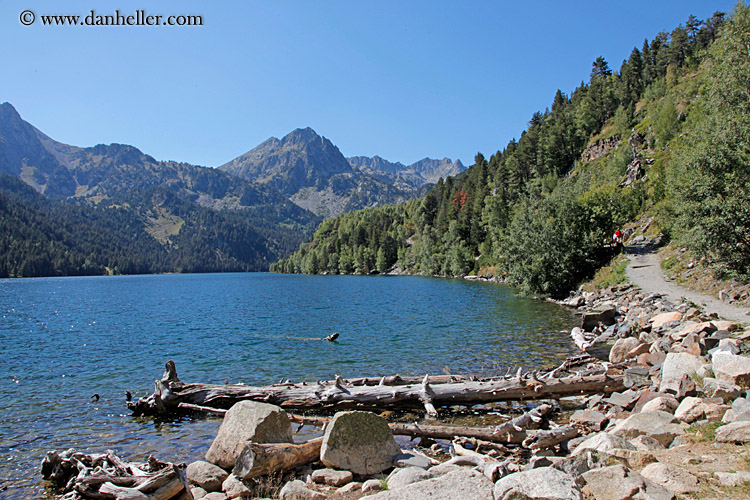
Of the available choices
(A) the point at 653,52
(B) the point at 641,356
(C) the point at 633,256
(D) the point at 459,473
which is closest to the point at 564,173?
(A) the point at 653,52

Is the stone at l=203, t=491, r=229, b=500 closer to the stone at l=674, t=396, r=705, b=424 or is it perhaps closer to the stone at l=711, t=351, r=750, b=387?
the stone at l=674, t=396, r=705, b=424

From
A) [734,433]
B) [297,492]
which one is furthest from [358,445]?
[734,433]

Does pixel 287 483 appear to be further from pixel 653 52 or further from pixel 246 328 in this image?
pixel 653 52

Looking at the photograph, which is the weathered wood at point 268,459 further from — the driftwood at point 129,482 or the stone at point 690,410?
the stone at point 690,410

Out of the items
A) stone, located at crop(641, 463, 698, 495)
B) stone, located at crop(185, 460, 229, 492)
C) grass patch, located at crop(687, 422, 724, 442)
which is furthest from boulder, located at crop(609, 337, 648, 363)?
stone, located at crop(185, 460, 229, 492)

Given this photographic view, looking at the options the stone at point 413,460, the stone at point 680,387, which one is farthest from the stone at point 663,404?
the stone at point 413,460

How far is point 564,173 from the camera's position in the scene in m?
123

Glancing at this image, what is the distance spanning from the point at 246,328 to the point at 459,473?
31.1 metres

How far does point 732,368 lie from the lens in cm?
1020

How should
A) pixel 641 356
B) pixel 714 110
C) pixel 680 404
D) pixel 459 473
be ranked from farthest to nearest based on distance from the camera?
1. pixel 714 110
2. pixel 641 356
3. pixel 680 404
4. pixel 459 473

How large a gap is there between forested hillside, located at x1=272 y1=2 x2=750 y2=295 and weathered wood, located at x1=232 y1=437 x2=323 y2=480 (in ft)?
82.1

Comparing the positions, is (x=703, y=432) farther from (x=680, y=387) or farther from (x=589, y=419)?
(x=589, y=419)

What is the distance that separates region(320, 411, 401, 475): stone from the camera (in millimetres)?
9680

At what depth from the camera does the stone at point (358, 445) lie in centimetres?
968
